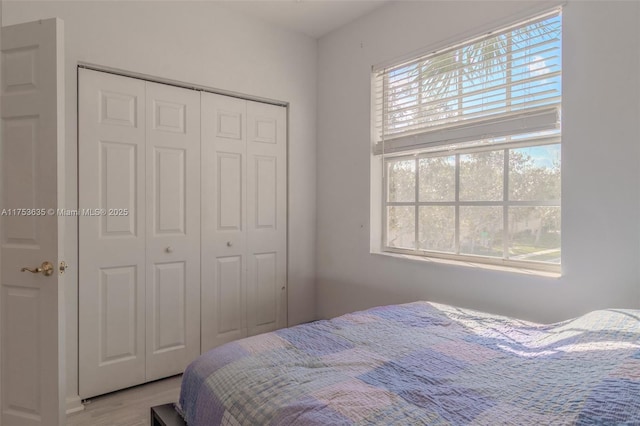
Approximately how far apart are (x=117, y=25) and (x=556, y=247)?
298 centimetres

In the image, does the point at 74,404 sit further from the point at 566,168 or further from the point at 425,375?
the point at 566,168

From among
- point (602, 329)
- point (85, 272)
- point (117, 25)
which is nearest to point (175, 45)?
point (117, 25)

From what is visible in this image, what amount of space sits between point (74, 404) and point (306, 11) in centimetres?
313

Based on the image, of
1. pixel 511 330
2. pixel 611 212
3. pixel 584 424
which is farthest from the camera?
pixel 611 212

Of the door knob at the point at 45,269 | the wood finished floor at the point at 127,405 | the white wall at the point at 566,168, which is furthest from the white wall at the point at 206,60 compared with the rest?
the door knob at the point at 45,269

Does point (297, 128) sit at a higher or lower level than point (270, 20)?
lower

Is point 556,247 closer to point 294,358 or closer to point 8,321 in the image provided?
point 294,358

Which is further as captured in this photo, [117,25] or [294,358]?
[117,25]

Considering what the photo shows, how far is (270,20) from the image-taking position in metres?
3.19

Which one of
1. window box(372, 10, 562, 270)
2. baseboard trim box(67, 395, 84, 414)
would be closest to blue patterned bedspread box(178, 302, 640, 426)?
window box(372, 10, 562, 270)

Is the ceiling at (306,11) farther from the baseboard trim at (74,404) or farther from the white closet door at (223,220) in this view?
the baseboard trim at (74,404)

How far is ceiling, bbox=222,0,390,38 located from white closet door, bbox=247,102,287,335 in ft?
2.27

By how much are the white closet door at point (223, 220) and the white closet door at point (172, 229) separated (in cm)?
7

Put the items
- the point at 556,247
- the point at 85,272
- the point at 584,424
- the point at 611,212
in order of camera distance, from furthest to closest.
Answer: the point at 85,272, the point at 556,247, the point at 611,212, the point at 584,424
